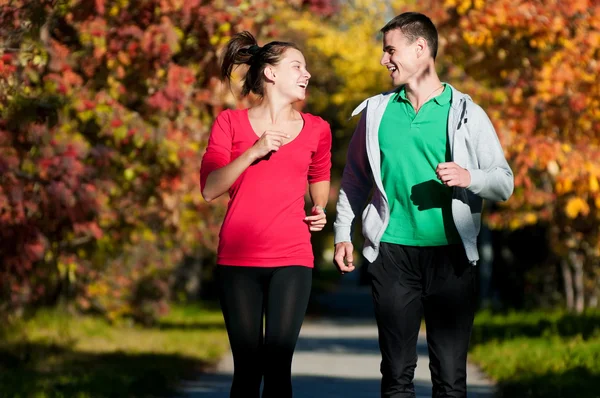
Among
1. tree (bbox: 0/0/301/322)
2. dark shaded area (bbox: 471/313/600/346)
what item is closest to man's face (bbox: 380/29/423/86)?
tree (bbox: 0/0/301/322)

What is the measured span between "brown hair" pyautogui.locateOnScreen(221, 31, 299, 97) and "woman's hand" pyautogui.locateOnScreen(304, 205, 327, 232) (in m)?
0.62

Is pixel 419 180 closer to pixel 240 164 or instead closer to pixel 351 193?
pixel 351 193

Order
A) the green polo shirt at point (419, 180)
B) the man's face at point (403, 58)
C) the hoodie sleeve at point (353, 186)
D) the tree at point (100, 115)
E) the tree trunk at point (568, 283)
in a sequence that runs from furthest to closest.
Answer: the tree trunk at point (568, 283), the tree at point (100, 115), the hoodie sleeve at point (353, 186), the man's face at point (403, 58), the green polo shirt at point (419, 180)

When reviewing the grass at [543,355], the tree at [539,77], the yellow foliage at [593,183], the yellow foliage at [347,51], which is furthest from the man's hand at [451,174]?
the yellow foliage at [347,51]

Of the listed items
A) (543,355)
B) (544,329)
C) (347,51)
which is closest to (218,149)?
(543,355)

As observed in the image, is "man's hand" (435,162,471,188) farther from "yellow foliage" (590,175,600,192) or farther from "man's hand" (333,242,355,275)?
"yellow foliage" (590,175,600,192)

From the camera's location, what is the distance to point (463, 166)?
561 cm

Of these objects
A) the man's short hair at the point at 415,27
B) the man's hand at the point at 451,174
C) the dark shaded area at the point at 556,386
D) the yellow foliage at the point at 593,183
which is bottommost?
the dark shaded area at the point at 556,386

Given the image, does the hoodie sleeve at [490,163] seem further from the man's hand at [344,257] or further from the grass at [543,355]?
the grass at [543,355]

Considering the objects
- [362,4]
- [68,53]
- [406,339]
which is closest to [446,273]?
[406,339]

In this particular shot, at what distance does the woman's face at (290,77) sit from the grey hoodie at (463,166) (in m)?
0.29

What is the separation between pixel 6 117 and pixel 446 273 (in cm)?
355

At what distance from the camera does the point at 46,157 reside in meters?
9.95

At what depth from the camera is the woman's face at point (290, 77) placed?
5.84 meters
